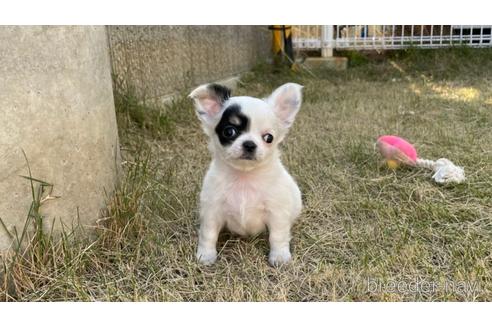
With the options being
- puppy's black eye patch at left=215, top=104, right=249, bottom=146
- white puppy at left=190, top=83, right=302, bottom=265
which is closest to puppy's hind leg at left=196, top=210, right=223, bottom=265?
white puppy at left=190, top=83, right=302, bottom=265

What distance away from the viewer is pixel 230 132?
76.9 inches

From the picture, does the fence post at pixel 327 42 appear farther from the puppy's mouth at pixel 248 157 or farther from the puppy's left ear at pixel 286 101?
the puppy's mouth at pixel 248 157

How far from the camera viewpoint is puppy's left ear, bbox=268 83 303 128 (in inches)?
81.9

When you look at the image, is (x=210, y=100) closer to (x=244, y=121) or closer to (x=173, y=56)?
(x=244, y=121)

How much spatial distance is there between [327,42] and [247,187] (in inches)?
219

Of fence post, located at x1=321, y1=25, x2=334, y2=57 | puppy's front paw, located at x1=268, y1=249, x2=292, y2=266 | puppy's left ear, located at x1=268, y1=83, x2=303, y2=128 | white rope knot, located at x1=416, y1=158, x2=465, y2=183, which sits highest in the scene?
puppy's left ear, located at x1=268, y1=83, x2=303, y2=128

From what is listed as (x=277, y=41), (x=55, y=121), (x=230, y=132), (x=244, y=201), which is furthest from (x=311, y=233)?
(x=277, y=41)

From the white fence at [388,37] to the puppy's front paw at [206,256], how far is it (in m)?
5.48

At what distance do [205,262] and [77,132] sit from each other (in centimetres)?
76

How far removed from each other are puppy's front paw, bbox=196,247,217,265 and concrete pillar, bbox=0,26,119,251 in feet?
1.57

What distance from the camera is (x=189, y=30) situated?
15.9 feet

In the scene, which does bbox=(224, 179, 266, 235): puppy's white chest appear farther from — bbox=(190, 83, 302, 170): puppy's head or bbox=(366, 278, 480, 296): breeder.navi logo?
bbox=(366, 278, 480, 296): breeder.navi logo

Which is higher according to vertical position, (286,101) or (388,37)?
(286,101)

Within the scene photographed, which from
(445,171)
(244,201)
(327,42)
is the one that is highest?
(327,42)
